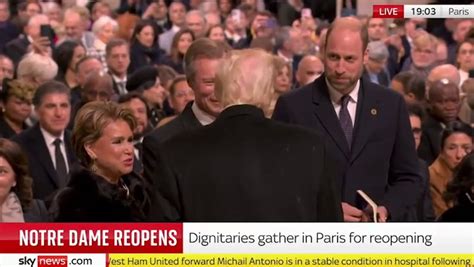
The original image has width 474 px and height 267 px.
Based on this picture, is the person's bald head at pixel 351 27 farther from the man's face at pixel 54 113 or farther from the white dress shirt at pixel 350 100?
the man's face at pixel 54 113

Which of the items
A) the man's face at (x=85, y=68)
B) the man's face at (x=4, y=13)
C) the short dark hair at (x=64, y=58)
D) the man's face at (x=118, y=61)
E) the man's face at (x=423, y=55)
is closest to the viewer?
the man's face at (x=85, y=68)

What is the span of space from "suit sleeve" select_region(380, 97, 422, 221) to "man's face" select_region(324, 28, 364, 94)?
22cm

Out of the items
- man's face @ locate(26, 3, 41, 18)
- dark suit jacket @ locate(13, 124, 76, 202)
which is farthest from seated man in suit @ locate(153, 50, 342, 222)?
man's face @ locate(26, 3, 41, 18)

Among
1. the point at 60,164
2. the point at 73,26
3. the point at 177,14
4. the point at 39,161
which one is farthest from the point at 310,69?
the point at 177,14

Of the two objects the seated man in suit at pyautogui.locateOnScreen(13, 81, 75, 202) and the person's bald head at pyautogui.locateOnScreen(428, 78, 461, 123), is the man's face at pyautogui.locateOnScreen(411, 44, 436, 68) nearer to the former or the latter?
the person's bald head at pyautogui.locateOnScreen(428, 78, 461, 123)

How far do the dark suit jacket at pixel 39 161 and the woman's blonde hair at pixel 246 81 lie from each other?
Answer: 333 centimetres

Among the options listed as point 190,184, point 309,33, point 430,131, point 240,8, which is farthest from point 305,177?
point 240,8

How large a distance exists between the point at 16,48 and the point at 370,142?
27.2 feet

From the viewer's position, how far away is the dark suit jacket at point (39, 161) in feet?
23.9

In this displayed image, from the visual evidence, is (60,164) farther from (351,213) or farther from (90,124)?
(351,213)

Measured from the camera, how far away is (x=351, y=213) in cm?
488

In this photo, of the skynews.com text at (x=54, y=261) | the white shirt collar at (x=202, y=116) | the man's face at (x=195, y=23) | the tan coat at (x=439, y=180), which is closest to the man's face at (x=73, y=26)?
the man's face at (x=195, y=23)

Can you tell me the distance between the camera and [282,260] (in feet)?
15.3

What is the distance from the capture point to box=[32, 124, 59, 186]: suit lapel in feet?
24.2
